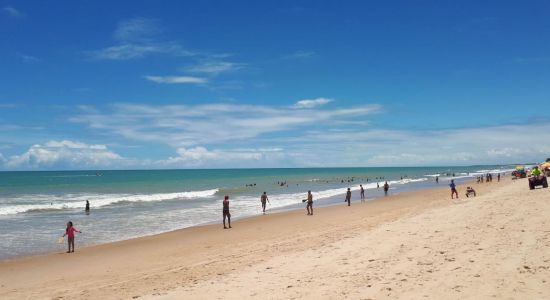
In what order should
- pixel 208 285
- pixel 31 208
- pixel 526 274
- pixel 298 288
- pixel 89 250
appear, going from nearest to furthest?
pixel 526 274 → pixel 298 288 → pixel 208 285 → pixel 89 250 → pixel 31 208

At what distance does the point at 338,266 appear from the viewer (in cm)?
1027

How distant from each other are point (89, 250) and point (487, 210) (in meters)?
15.6

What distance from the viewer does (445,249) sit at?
10.7m

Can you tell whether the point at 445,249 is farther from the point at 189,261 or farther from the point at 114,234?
the point at 114,234

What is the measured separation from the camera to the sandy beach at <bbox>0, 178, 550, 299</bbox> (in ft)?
27.3

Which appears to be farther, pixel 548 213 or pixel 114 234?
pixel 114 234

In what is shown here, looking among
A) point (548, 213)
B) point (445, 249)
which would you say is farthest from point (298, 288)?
point (548, 213)

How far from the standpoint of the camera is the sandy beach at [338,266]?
8320 mm

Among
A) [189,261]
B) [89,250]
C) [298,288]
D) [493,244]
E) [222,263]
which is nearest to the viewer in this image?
[298,288]

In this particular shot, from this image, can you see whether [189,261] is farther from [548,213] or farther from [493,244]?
[548,213]

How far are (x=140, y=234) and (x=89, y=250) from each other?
4445 mm

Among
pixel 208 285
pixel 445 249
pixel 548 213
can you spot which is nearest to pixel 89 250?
pixel 208 285

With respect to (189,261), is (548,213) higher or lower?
higher

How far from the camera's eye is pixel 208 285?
9.83 metres
